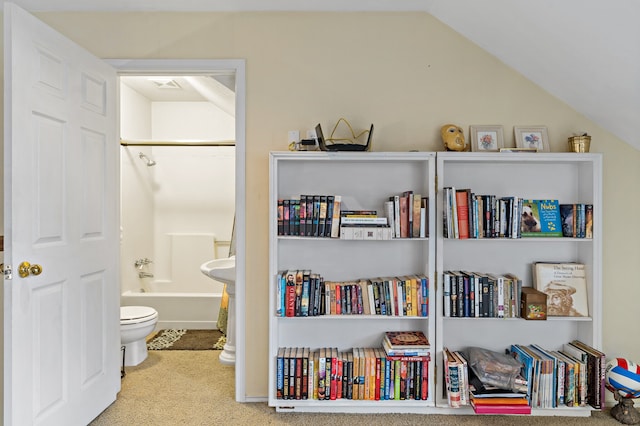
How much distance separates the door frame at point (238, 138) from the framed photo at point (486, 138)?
53.2 inches

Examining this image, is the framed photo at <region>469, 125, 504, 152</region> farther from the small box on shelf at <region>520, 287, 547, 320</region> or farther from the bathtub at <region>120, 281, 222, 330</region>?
the bathtub at <region>120, 281, 222, 330</region>

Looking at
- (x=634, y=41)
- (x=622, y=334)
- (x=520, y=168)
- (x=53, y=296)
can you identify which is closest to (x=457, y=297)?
(x=520, y=168)

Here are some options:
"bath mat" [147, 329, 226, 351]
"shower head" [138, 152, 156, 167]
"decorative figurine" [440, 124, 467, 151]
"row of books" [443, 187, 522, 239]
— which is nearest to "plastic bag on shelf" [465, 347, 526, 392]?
"row of books" [443, 187, 522, 239]

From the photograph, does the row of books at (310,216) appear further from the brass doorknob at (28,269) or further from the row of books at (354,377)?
the brass doorknob at (28,269)

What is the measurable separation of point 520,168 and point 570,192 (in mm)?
324

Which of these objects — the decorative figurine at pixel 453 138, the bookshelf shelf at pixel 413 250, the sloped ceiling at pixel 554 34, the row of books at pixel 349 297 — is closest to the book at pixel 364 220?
the bookshelf shelf at pixel 413 250

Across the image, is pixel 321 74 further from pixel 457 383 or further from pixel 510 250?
pixel 457 383

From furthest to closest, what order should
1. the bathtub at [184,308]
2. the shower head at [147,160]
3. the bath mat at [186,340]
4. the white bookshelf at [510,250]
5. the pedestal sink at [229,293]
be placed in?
the shower head at [147,160], the bathtub at [184,308], the bath mat at [186,340], the pedestal sink at [229,293], the white bookshelf at [510,250]

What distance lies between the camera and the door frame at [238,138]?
2477 millimetres

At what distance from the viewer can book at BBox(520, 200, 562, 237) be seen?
2383 millimetres

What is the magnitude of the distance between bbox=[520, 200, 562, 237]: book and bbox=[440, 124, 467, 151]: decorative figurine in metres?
0.52

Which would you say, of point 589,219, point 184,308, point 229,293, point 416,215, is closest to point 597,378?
point 589,219

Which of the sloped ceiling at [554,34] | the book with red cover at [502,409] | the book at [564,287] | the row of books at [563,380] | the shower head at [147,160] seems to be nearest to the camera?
Result: the sloped ceiling at [554,34]

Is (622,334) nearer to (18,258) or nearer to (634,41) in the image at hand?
(634,41)
